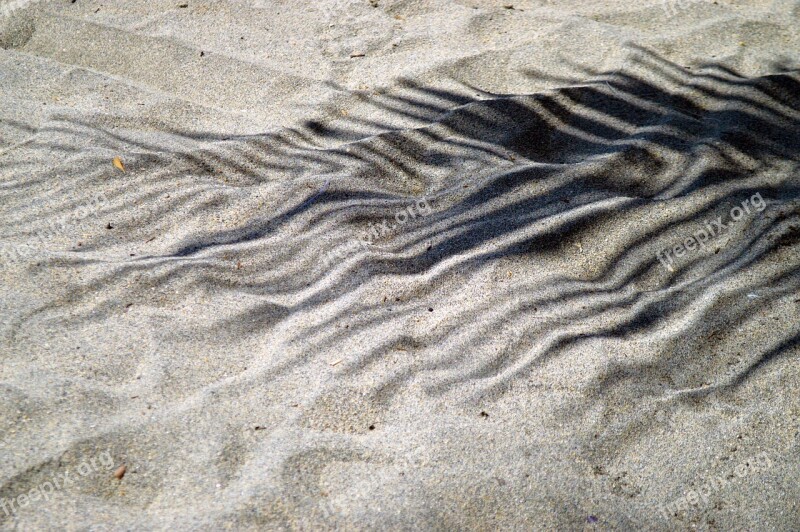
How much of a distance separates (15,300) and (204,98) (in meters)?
1.46

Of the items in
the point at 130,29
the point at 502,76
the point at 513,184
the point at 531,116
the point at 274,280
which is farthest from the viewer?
the point at 130,29

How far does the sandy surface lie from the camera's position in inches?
81.5

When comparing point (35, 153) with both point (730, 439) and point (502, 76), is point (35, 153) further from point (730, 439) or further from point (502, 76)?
point (730, 439)

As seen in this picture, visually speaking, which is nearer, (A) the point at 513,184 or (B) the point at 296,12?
(A) the point at 513,184

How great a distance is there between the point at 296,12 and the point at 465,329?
97.5 inches

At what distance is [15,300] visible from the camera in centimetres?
249

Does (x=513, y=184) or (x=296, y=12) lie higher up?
(x=296, y=12)

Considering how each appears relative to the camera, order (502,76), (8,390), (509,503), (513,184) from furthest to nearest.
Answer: (502,76) < (513,184) < (8,390) < (509,503)

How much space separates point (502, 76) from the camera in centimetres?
371

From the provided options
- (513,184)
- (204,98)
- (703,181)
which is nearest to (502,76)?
(513,184)

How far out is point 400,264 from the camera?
109 inches

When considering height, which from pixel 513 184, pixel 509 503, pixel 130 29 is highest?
pixel 130 29

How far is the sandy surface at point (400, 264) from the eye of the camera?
2.07 m

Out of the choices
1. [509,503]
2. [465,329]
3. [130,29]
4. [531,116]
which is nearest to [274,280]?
[465,329]
